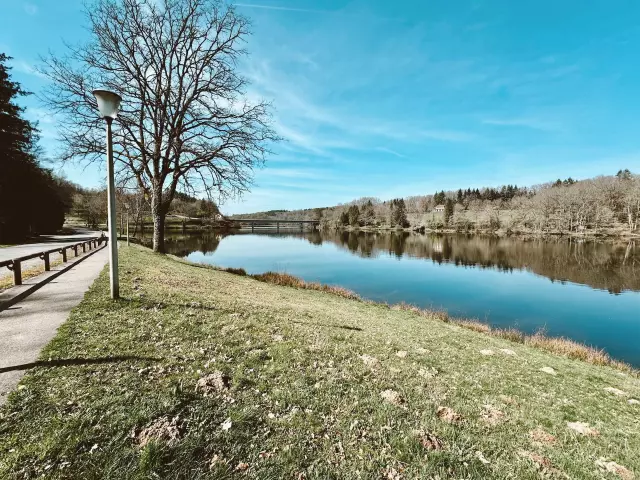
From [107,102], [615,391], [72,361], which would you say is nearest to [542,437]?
[615,391]

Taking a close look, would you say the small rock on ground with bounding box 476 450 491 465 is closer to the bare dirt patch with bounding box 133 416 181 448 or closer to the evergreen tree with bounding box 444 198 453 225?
the bare dirt patch with bounding box 133 416 181 448

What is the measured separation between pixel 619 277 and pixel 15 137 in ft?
190

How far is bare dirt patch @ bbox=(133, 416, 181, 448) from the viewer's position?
10.3 ft

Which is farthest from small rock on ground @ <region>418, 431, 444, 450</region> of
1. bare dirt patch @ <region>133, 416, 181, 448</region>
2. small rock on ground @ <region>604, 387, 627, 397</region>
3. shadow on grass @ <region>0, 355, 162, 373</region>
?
small rock on ground @ <region>604, 387, 627, 397</region>

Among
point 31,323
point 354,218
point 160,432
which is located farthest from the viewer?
point 354,218

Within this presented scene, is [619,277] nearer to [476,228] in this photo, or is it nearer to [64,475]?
[64,475]

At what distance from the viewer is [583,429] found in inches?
177

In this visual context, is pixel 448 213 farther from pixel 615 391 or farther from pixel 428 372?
pixel 428 372

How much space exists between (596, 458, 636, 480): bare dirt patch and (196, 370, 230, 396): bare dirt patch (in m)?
4.84

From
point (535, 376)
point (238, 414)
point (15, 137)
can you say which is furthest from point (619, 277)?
point (15, 137)

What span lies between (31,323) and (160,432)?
5.24 m

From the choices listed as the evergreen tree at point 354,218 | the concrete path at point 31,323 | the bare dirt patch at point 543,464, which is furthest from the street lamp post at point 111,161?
the evergreen tree at point 354,218

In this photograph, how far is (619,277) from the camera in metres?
29.7

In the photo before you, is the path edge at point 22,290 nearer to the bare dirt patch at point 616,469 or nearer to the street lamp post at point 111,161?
the street lamp post at point 111,161
